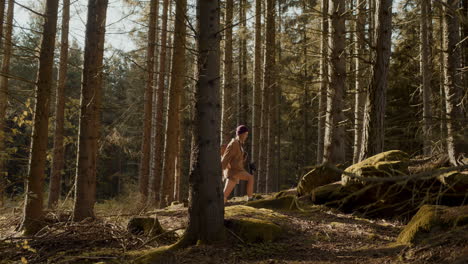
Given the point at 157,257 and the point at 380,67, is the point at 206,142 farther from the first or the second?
the point at 380,67

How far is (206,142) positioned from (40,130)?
10.5ft

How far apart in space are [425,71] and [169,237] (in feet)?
36.9

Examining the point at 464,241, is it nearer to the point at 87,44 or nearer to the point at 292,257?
the point at 292,257

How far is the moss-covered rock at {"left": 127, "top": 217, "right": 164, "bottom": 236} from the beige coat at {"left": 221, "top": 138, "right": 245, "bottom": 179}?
90.2 inches

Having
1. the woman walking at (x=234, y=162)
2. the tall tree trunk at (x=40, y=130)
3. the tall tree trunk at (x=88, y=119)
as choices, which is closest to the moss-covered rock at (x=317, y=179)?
the woman walking at (x=234, y=162)

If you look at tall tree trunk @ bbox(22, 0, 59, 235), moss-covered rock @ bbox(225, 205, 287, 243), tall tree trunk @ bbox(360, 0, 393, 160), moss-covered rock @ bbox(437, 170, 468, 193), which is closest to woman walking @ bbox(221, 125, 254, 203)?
moss-covered rock @ bbox(225, 205, 287, 243)

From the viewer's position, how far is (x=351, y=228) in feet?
19.5

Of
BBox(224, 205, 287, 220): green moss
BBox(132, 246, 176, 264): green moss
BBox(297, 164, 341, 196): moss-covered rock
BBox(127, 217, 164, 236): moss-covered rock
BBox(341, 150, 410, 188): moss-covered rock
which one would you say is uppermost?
BBox(341, 150, 410, 188): moss-covered rock

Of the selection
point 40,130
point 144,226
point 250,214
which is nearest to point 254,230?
point 250,214

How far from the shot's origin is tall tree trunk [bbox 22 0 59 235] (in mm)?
6094

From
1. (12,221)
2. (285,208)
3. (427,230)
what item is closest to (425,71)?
(285,208)

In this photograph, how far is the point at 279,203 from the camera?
7.64 metres

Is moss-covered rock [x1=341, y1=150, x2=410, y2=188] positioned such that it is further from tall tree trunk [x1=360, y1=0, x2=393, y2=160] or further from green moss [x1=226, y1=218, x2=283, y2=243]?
green moss [x1=226, y1=218, x2=283, y2=243]

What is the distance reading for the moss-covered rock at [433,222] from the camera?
14.4 ft
